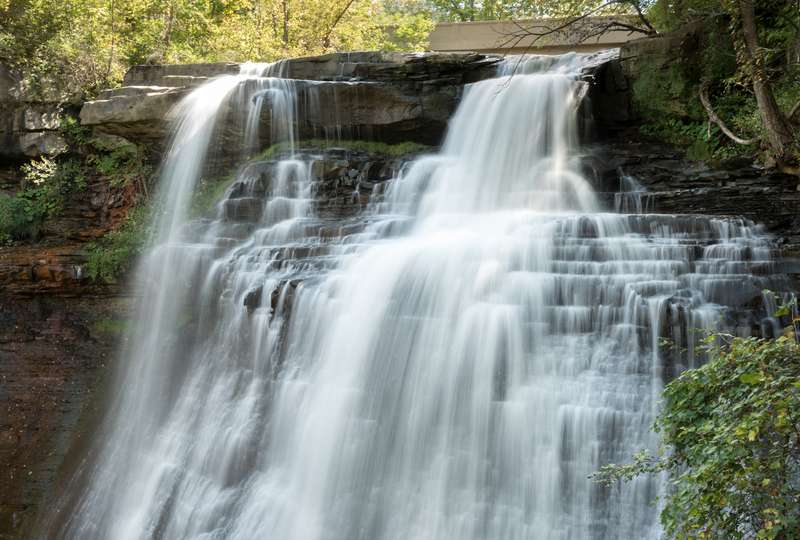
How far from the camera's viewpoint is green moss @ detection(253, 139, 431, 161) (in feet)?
48.4

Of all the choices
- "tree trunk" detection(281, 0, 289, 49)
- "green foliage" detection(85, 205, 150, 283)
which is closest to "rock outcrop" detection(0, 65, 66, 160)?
"green foliage" detection(85, 205, 150, 283)

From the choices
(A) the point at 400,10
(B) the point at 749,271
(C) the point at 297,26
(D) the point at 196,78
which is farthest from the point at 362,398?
(A) the point at 400,10

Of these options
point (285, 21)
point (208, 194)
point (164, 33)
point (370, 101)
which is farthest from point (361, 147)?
point (285, 21)

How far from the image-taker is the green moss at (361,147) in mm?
14742

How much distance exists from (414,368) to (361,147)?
743 centimetres

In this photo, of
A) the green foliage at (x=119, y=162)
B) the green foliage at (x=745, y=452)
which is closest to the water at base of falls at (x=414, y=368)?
the green foliage at (x=745, y=452)

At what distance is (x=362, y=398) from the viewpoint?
336 inches

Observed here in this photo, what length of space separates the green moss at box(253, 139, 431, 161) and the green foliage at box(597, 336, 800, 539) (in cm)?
1044

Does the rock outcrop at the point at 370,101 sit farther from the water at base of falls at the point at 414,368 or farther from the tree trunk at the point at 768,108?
the tree trunk at the point at 768,108

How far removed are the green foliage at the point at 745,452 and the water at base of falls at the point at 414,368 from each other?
56.9 inches

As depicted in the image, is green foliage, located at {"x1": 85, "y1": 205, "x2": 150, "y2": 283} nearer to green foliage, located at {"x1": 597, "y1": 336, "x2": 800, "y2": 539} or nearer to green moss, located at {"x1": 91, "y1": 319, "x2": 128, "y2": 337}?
green moss, located at {"x1": 91, "y1": 319, "x2": 128, "y2": 337}

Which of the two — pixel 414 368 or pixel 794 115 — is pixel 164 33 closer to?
pixel 414 368

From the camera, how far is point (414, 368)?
Answer: 27.7 ft

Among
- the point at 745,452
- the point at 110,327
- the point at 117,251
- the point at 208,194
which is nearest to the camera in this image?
the point at 745,452
